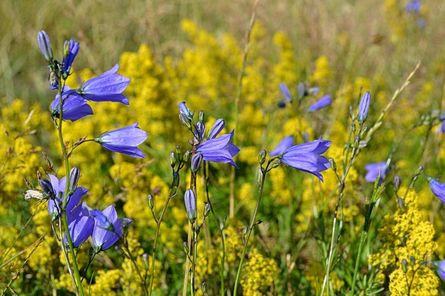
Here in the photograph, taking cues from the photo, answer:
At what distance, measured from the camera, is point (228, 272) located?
2.51 m

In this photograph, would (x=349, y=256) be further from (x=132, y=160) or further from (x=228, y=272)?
(x=132, y=160)

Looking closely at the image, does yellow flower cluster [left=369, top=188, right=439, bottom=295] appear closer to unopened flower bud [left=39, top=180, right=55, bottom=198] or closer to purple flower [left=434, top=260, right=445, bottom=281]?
purple flower [left=434, top=260, right=445, bottom=281]

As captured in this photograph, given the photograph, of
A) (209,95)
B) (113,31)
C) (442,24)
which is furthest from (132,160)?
(442,24)

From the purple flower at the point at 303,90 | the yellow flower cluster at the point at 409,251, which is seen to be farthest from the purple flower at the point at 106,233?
the purple flower at the point at 303,90

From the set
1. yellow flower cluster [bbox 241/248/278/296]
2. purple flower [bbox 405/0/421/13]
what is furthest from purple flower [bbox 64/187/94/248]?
purple flower [bbox 405/0/421/13]

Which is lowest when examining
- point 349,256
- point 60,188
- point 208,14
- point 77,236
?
point 77,236

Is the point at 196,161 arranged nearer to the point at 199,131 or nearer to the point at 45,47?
the point at 199,131

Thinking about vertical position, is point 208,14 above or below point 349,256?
above

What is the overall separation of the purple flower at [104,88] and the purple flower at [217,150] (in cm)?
24

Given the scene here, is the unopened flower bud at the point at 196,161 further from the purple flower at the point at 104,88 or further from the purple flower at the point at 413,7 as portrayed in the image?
the purple flower at the point at 413,7

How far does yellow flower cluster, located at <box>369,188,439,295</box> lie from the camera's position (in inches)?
77.7

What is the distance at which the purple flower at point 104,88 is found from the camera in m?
1.66

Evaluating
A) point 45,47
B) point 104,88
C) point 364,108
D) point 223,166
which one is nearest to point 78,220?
point 104,88

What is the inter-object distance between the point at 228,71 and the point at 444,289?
2788 mm
